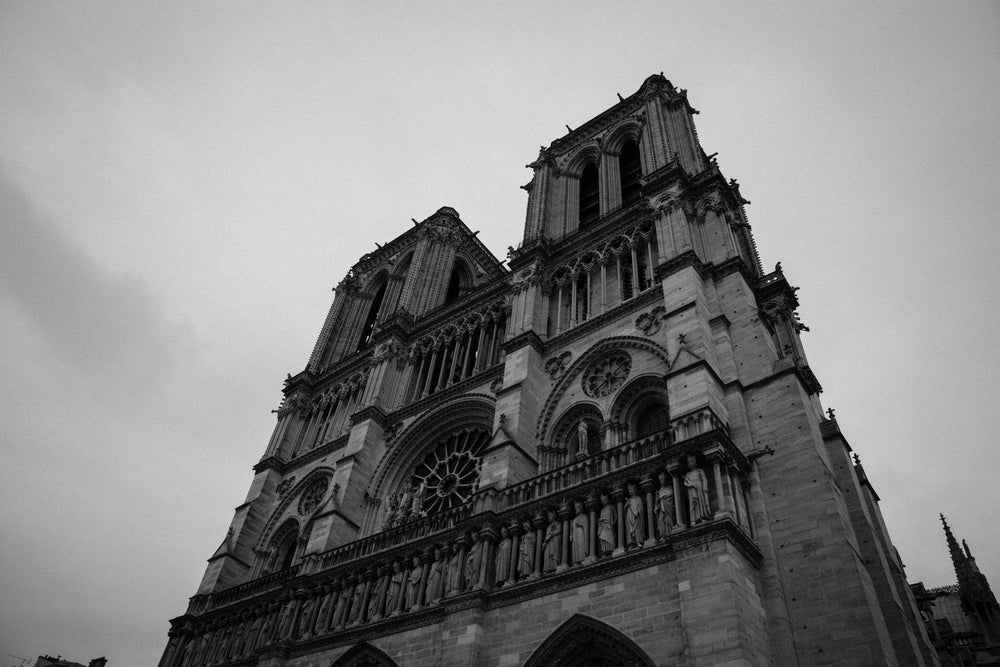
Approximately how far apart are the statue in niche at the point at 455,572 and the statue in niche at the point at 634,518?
4074mm

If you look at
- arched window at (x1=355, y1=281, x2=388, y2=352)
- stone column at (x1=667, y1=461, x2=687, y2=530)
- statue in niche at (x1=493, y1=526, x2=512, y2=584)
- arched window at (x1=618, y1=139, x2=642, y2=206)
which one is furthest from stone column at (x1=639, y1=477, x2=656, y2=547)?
arched window at (x1=355, y1=281, x2=388, y2=352)

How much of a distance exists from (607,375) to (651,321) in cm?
186

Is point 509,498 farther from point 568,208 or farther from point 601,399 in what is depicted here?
point 568,208

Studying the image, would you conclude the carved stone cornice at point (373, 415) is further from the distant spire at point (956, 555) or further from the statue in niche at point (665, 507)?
the distant spire at point (956, 555)

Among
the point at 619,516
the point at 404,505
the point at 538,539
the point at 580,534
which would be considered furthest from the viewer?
the point at 404,505

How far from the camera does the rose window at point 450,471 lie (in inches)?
828

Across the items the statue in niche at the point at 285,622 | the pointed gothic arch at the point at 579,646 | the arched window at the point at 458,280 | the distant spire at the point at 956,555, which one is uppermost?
the arched window at the point at 458,280

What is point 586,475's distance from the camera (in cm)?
1553

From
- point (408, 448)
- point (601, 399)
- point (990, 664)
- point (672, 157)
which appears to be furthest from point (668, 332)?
point (990, 664)

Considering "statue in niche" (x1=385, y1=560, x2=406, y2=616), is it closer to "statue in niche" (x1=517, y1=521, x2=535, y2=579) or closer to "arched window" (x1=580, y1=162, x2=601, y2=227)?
"statue in niche" (x1=517, y1=521, x2=535, y2=579)

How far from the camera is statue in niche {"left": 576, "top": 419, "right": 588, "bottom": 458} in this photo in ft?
57.1

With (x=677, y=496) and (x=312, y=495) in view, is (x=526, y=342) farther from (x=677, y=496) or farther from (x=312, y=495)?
(x=312, y=495)

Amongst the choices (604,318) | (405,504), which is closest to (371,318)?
(405,504)

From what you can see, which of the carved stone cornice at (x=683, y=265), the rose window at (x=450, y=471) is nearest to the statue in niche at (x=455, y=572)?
the rose window at (x=450, y=471)
